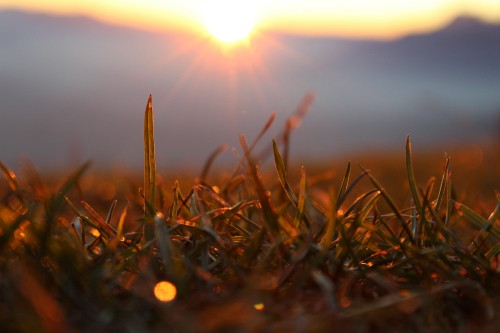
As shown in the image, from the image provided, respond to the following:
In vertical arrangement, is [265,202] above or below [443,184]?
above

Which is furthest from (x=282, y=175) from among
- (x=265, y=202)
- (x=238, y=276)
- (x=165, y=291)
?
(x=165, y=291)

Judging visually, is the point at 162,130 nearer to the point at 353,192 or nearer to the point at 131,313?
the point at 353,192

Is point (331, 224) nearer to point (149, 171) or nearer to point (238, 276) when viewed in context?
point (238, 276)

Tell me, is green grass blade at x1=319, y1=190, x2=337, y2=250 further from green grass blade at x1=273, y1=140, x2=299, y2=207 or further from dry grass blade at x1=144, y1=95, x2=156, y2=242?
dry grass blade at x1=144, y1=95, x2=156, y2=242

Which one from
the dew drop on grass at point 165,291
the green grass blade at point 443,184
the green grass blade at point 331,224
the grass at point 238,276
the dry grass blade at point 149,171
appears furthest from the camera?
the green grass blade at point 443,184

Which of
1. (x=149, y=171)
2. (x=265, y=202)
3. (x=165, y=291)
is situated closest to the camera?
(x=165, y=291)

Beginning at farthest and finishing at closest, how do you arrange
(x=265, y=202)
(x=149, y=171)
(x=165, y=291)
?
(x=149, y=171), (x=265, y=202), (x=165, y=291)

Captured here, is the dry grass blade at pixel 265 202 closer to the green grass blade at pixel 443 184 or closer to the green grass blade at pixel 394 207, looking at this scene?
the green grass blade at pixel 394 207

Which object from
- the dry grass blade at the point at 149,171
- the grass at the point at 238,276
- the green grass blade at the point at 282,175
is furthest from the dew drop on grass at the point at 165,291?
the green grass blade at the point at 282,175
